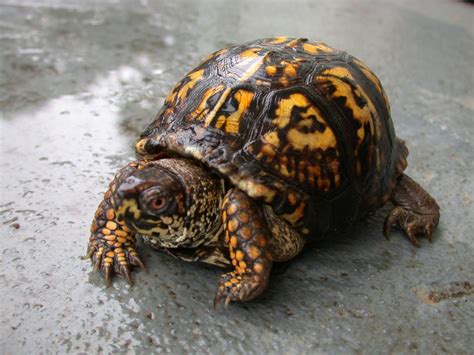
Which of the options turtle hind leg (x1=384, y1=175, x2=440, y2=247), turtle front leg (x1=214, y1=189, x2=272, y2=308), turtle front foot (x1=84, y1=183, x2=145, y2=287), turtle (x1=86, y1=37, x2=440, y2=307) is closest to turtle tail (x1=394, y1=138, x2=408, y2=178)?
turtle hind leg (x1=384, y1=175, x2=440, y2=247)

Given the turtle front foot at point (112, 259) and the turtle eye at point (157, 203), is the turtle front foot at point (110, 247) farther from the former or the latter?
the turtle eye at point (157, 203)

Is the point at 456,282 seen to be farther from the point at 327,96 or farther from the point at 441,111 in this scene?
the point at 441,111

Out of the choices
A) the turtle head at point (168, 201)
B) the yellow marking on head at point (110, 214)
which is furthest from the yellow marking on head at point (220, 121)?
the yellow marking on head at point (110, 214)

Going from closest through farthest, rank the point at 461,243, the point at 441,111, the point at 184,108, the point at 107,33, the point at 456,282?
the point at 184,108 < the point at 456,282 < the point at 461,243 < the point at 441,111 < the point at 107,33

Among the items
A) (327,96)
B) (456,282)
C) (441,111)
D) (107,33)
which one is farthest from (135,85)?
(456,282)

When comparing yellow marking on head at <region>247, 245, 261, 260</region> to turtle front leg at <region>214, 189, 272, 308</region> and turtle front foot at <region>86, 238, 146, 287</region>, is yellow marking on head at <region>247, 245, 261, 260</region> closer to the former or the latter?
turtle front leg at <region>214, 189, 272, 308</region>

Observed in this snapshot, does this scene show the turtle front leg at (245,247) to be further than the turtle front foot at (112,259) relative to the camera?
No
